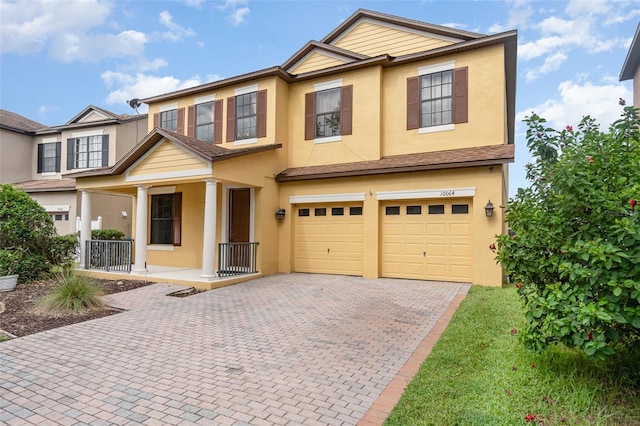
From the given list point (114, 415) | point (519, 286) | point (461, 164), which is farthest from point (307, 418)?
point (461, 164)

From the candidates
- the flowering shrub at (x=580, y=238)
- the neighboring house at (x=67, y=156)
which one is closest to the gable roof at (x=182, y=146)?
the neighboring house at (x=67, y=156)

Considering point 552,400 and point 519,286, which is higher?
point 519,286

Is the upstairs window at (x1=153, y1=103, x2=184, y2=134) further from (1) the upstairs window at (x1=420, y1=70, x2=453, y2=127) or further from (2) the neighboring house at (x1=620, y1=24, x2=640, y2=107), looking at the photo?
(2) the neighboring house at (x1=620, y1=24, x2=640, y2=107)

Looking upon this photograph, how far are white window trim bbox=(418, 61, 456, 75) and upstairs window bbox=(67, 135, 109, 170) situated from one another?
50.7 feet

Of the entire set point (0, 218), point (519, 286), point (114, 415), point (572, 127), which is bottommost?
point (114, 415)

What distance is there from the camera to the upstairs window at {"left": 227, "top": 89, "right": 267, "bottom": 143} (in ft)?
42.4

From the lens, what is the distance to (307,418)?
11.0 feet

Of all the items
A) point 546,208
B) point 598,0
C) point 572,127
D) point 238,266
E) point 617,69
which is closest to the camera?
point 546,208

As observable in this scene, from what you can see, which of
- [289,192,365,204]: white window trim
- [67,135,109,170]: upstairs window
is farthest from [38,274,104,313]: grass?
[67,135,109,170]: upstairs window

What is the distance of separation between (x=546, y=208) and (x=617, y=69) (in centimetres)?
1425

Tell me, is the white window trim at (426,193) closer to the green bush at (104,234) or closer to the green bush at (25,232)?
the green bush at (25,232)

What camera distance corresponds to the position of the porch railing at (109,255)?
473 inches

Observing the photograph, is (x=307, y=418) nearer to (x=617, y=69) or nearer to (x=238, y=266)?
(x=238, y=266)

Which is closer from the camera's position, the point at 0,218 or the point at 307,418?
the point at 307,418
